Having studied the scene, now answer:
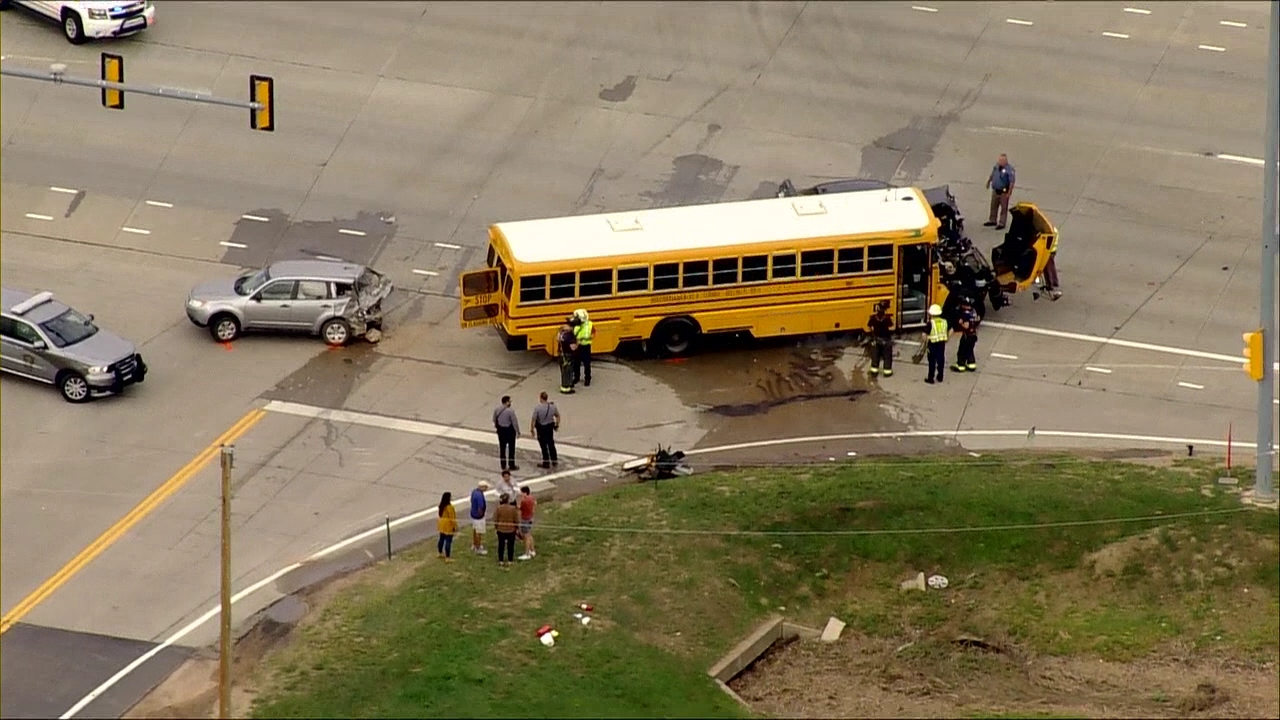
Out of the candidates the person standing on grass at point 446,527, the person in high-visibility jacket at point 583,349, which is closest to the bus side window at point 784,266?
the person in high-visibility jacket at point 583,349

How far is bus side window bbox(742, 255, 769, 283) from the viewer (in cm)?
4569

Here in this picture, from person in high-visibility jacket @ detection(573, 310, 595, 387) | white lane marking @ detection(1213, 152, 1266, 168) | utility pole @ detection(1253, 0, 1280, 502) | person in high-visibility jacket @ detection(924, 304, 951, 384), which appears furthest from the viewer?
white lane marking @ detection(1213, 152, 1266, 168)

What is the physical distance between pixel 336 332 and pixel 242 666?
12206mm

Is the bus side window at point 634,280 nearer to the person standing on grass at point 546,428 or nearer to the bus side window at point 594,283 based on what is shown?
the bus side window at point 594,283

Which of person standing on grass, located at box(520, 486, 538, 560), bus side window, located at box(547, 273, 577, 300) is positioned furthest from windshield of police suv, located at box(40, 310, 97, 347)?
person standing on grass, located at box(520, 486, 538, 560)

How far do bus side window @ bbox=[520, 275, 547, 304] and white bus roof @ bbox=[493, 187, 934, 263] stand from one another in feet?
1.12

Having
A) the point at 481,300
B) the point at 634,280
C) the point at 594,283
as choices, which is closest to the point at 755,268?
the point at 634,280

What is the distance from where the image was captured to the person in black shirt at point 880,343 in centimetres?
4553

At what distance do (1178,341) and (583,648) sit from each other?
55.6ft

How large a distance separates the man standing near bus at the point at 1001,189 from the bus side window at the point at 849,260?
5780 mm

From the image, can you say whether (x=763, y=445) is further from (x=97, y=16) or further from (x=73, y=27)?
(x=73, y=27)

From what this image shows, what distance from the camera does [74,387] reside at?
44062mm

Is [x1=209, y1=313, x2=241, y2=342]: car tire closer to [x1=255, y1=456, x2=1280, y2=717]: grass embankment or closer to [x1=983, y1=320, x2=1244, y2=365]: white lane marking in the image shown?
[x1=255, y1=456, x2=1280, y2=717]: grass embankment

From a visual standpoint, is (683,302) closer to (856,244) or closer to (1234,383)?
(856,244)
